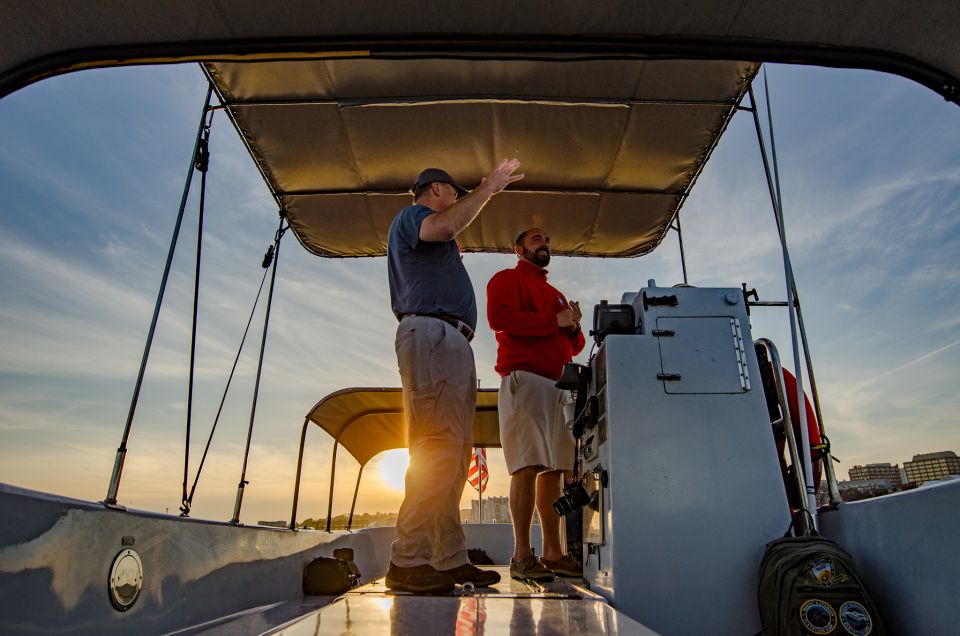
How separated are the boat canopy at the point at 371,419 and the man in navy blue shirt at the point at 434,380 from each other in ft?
6.10

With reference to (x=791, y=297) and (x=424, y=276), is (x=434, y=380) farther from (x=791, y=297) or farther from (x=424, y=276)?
(x=791, y=297)

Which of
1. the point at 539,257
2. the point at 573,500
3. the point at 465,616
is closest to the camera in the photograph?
the point at 465,616

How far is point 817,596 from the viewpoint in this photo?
68.9 inches

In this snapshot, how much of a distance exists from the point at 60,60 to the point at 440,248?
1.55m

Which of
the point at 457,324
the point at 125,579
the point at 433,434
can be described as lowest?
the point at 125,579

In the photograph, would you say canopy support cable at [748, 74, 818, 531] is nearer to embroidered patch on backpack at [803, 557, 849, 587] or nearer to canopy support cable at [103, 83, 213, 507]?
embroidered patch on backpack at [803, 557, 849, 587]

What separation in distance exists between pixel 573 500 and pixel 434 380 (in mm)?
905

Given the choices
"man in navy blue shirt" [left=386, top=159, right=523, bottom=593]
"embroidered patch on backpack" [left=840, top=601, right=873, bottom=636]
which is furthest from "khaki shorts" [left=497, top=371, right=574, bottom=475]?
"embroidered patch on backpack" [left=840, top=601, right=873, bottom=636]

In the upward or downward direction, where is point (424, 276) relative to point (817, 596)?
upward

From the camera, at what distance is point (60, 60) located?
137cm

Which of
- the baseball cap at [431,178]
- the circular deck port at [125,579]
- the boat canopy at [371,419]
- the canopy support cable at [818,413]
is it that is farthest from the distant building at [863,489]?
the boat canopy at [371,419]

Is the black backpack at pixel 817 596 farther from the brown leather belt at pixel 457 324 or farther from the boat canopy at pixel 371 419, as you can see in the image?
the boat canopy at pixel 371 419

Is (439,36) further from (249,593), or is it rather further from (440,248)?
(249,593)

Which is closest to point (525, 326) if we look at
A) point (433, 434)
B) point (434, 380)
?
point (434, 380)
